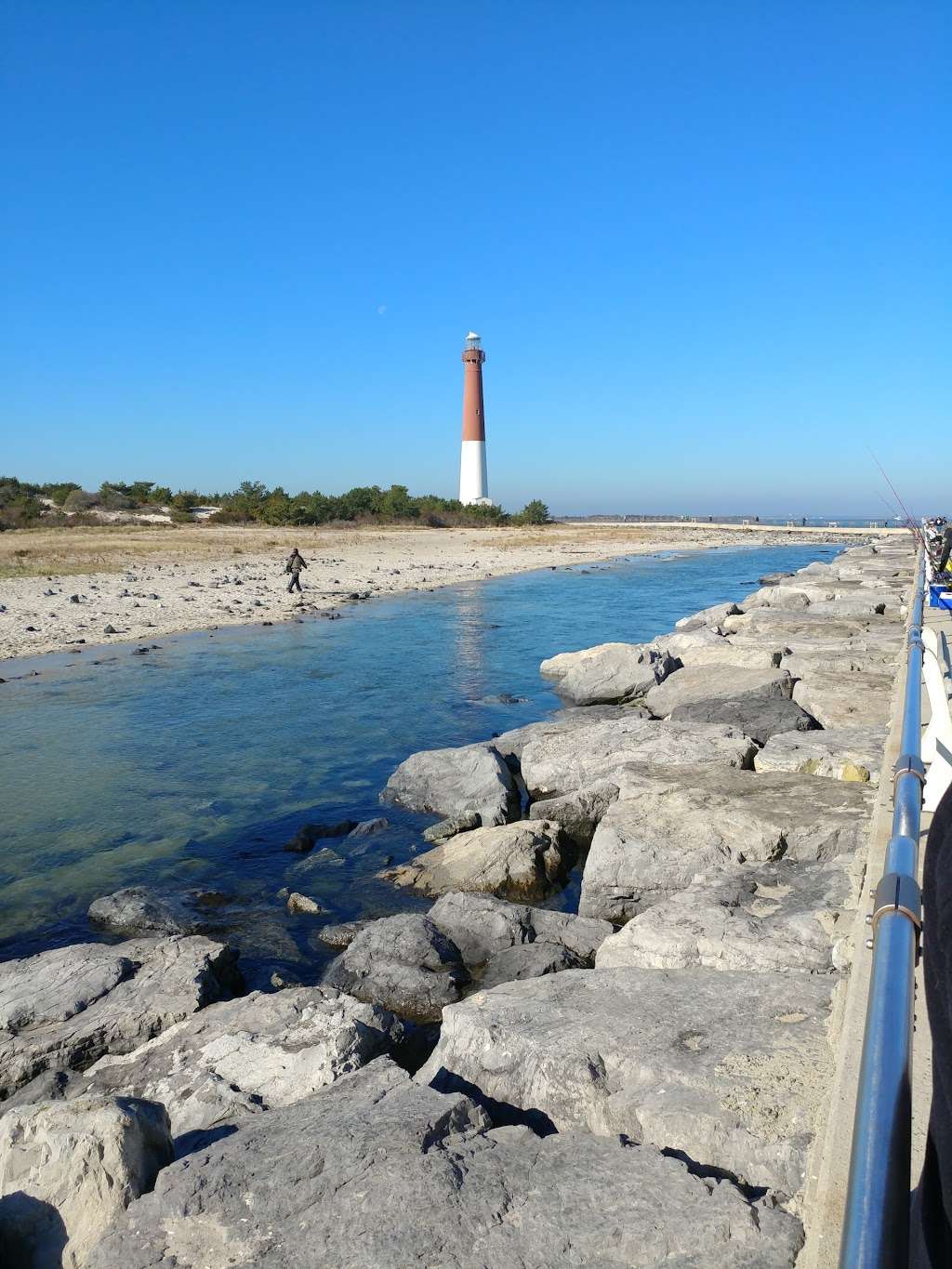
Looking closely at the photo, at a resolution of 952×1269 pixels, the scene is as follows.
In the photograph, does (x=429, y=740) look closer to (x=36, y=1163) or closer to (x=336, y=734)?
(x=336, y=734)

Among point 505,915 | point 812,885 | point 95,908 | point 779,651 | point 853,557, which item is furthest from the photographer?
point 853,557

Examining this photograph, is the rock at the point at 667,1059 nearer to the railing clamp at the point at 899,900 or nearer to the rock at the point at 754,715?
the railing clamp at the point at 899,900

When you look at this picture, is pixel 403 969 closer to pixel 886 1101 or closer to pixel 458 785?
pixel 458 785

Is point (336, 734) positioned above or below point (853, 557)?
below

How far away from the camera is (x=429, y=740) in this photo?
41.8ft

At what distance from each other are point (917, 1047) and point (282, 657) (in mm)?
16938

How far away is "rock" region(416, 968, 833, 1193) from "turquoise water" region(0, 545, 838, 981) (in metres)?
2.55

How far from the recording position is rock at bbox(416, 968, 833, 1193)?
3338mm

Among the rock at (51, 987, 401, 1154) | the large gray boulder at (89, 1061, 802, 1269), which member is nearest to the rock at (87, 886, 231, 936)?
the rock at (51, 987, 401, 1154)

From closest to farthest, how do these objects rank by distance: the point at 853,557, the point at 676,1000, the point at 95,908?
1. the point at 676,1000
2. the point at 95,908
3. the point at 853,557

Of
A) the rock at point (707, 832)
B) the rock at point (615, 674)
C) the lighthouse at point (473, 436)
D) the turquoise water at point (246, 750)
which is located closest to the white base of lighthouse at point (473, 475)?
the lighthouse at point (473, 436)

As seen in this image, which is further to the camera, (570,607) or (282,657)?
(570,607)

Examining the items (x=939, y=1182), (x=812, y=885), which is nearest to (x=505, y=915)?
(x=812, y=885)

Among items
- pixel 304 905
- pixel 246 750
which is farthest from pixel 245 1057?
pixel 246 750
